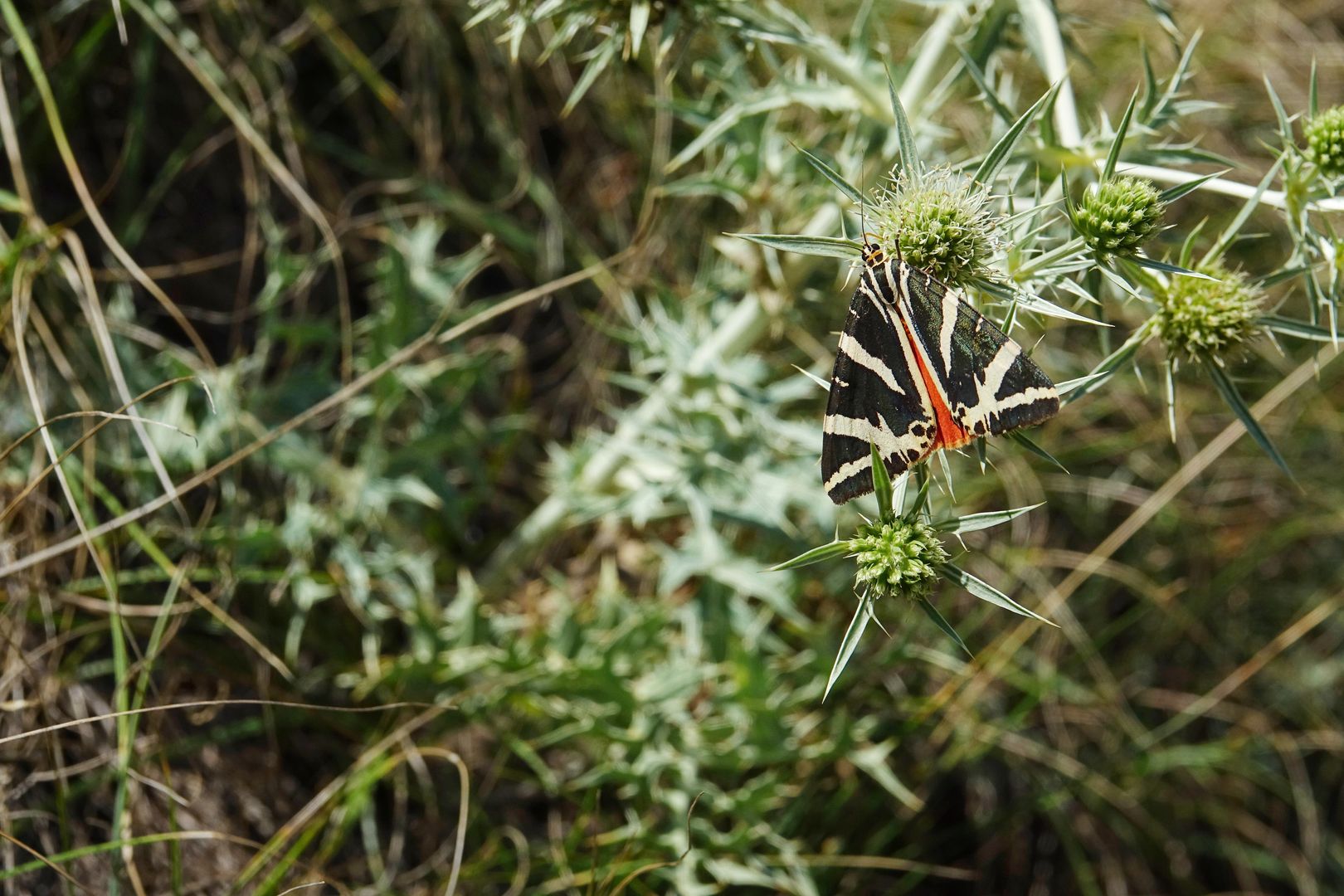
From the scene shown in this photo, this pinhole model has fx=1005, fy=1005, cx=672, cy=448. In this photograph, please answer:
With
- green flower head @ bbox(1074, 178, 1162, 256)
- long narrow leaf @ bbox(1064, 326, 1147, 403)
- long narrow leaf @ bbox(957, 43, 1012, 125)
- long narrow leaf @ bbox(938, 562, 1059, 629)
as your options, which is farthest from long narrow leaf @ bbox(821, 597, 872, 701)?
long narrow leaf @ bbox(957, 43, 1012, 125)

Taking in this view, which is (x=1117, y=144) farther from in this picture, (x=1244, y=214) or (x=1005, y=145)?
(x=1244, y=214)

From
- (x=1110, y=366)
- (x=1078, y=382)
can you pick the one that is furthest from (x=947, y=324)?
(x=1110, y=366)

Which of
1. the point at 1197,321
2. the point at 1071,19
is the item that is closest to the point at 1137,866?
the point at 1197,321

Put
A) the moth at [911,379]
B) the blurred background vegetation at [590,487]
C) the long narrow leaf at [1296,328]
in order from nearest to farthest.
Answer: the moth at [911,379], the long narrow leaf at [1296,328], the blurred background vegetation at [590,487]

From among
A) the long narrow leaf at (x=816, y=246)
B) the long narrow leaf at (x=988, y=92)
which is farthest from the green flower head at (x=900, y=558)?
the long narrow leaf at (x=988, y=92)

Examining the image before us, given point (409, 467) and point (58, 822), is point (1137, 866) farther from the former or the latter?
point (58, 822)

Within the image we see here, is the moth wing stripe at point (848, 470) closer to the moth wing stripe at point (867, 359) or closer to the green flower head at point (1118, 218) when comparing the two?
the moth wing stripe at point (867, 359)
